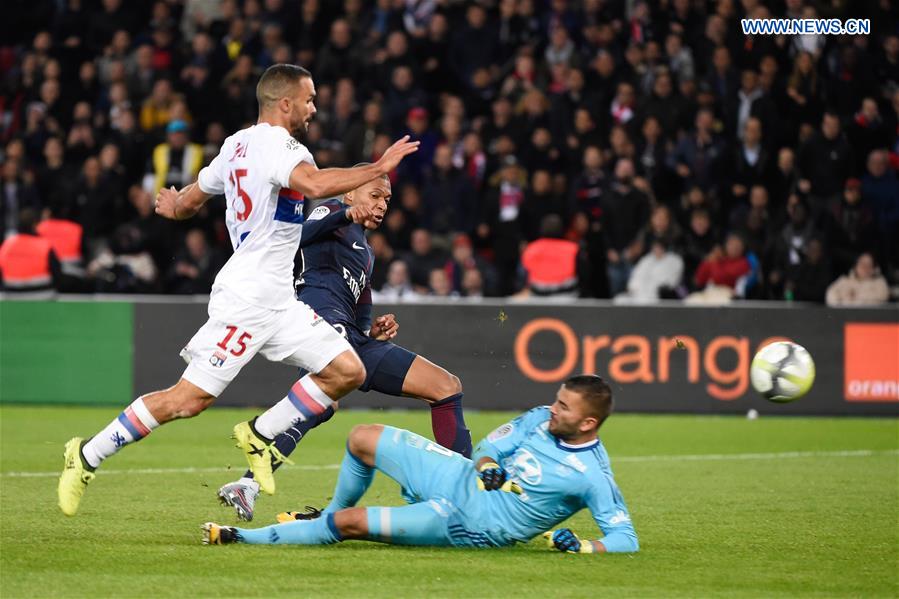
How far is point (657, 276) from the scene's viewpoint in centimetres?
1786

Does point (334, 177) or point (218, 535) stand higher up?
point (334, 177)

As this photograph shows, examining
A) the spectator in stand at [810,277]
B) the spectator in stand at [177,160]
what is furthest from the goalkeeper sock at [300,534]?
the spectator in stand at [177,160]

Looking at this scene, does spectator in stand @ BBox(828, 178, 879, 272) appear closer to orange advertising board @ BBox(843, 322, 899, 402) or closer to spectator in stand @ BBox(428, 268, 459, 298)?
orange advertising board @ BBox(843, 322, 899, 402)

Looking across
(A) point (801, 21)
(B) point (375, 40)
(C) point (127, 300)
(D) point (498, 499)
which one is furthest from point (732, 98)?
(D) point (498, 499)

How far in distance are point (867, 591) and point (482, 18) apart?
598 inches

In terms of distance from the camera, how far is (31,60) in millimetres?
22141

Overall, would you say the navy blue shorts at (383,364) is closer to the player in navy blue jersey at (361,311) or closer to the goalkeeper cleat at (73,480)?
the player in navy blue jersey at (361,311)

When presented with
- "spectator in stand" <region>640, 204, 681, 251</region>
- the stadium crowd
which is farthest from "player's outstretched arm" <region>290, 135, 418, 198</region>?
"spectator in stand" <region>640, 204, 681, 251</region>

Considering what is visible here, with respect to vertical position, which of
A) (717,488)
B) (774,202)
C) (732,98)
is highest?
(732,98)

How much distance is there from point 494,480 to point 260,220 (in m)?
1.99

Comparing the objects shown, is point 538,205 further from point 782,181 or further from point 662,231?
point 782,181

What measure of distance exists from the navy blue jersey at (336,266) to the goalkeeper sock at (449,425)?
0.79 meters

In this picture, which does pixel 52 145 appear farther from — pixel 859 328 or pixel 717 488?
pixel 717 488

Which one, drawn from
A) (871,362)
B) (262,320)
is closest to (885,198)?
(871,362)
